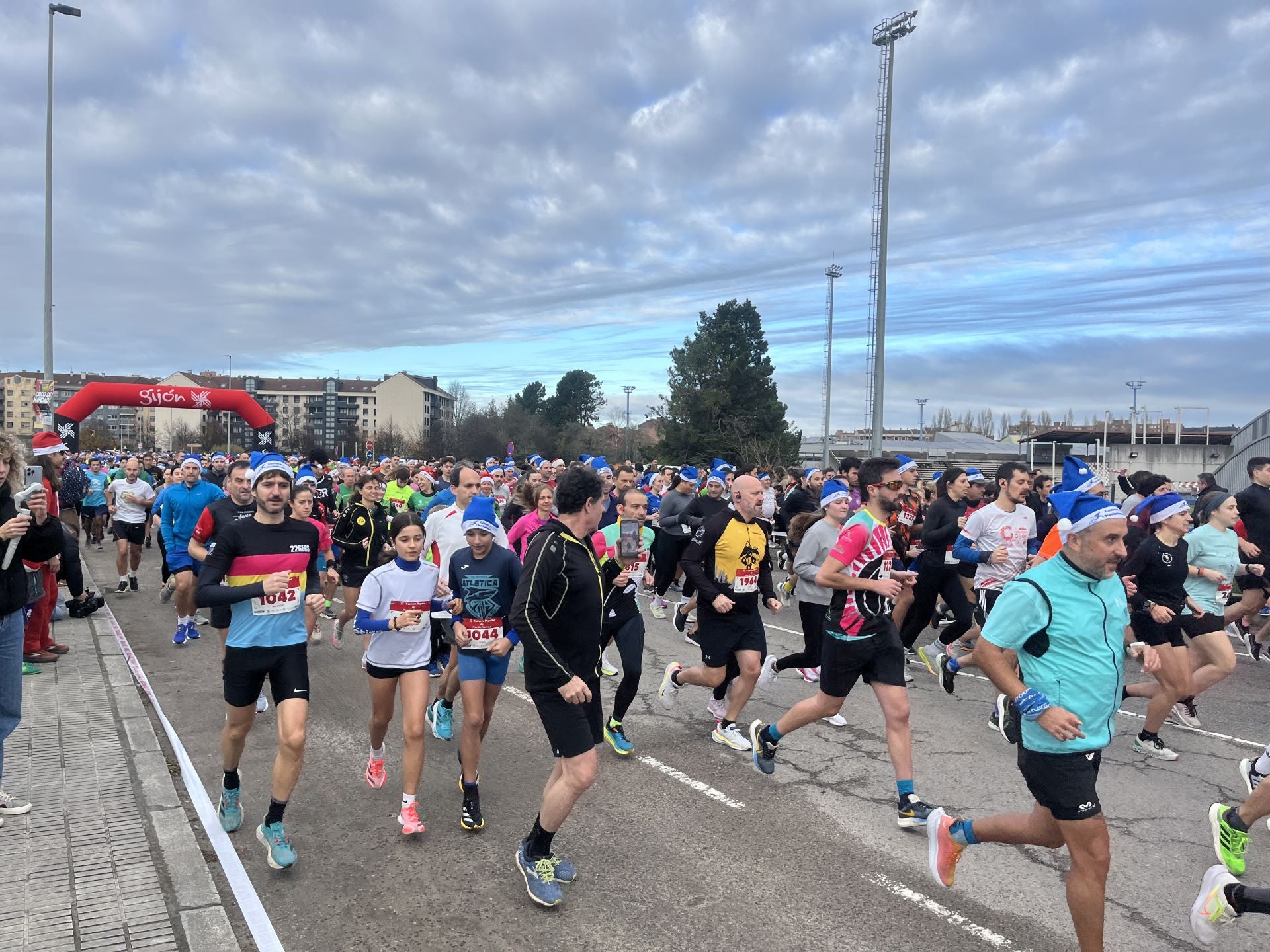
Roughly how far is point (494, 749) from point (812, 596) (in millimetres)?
2729

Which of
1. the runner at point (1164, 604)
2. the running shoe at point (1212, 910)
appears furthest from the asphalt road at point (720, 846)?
the runner at point (1164, 604)

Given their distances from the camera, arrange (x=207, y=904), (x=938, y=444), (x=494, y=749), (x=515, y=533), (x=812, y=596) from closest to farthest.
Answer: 1. (x=207, y=904)
2. (x=494, y=749)
3. (x=812, y=596)
4. (x=515, y=533)
5. (x=938, y=444)

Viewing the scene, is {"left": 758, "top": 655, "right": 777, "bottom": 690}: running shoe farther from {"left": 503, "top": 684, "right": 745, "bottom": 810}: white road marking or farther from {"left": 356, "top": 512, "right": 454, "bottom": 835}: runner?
{"left": 356, "top": 512, "right": 454, "bottom": 835}: runner

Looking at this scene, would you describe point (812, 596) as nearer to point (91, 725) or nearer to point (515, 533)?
point (515, 533)

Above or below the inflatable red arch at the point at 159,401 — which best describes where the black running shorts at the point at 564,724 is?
below

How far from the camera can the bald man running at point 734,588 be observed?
6.21 metres

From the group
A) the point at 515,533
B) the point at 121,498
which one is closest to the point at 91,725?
the point at 515,533

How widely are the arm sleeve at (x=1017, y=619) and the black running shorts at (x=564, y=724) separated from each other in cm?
182

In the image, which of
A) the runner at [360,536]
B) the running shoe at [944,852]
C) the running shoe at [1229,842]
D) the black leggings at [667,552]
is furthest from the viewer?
the black leggings at [667,552]

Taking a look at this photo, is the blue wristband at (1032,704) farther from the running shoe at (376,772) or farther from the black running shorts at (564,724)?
the running shoe at (376,772)

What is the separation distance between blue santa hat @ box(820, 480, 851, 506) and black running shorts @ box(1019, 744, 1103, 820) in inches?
129

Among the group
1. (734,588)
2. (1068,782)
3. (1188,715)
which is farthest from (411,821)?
(1188,715)

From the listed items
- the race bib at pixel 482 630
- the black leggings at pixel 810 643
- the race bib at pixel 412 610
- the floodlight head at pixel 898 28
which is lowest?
the black leggings at pixel 810 643

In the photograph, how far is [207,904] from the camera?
3.90 metres
